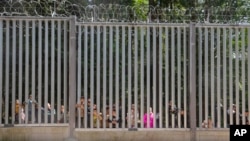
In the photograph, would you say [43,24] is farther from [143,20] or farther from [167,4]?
[167,4]

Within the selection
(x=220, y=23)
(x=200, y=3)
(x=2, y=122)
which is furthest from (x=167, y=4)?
(x=2, y=122)

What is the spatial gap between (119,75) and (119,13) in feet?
4.20

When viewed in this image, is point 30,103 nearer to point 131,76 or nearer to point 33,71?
point 33,71

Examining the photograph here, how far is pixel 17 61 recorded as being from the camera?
28.8 ft

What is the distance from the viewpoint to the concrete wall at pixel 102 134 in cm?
861

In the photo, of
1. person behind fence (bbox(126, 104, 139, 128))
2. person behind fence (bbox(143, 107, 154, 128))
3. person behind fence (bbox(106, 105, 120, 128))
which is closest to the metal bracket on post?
person behind fence (bbox(106, 105, 120, 128))

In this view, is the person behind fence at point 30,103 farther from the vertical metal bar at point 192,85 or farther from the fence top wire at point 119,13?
the vertical metal bar at point 192,85

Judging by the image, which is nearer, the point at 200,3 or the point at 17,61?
the point at 17,61

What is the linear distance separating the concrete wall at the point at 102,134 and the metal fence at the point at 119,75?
0.14m

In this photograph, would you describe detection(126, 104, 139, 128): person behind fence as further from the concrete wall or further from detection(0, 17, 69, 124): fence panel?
detection(0, 17, 69, 124): fence panel

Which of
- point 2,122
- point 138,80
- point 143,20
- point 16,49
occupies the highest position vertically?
point 143,20

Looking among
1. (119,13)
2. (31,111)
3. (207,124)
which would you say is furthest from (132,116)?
(119,13)

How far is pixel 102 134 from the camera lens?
874 cm

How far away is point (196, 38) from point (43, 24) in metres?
3.06
